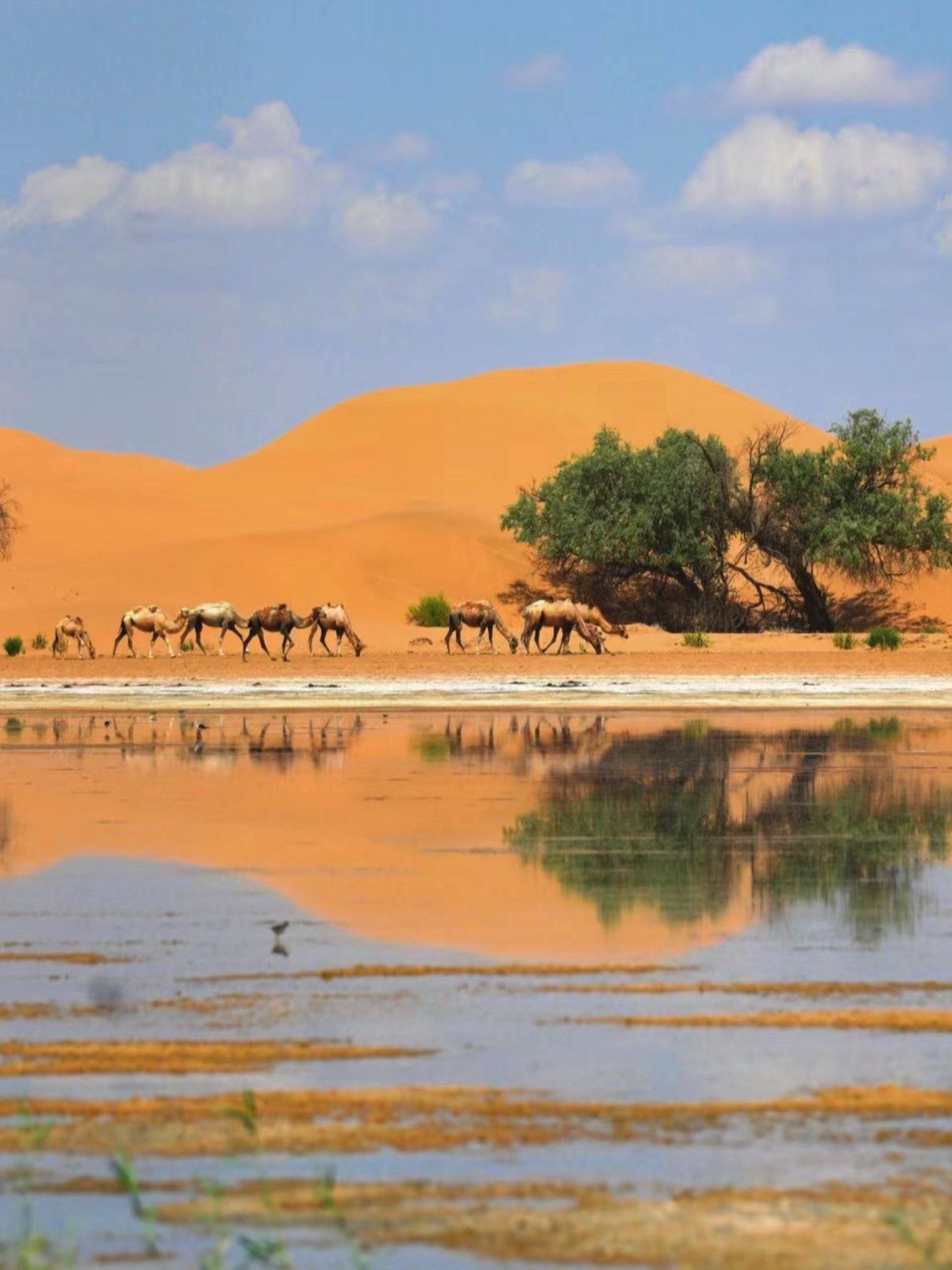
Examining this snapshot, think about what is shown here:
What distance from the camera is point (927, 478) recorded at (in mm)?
76438

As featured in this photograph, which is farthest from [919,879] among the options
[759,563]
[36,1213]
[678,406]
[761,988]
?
[678,406]

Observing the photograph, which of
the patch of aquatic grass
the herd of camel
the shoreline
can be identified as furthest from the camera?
the herd of camel

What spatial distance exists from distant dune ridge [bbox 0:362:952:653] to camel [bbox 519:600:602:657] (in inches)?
235

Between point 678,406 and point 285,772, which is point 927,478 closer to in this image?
point 678,406

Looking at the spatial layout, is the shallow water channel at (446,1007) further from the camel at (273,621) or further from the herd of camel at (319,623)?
the herd of camel at (319,623)

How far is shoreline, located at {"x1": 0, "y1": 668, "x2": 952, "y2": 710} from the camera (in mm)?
32656

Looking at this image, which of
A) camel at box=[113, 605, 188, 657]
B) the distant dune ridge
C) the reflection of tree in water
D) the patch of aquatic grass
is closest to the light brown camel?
the distant dune ridge

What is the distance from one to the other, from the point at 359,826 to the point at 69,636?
3152cm

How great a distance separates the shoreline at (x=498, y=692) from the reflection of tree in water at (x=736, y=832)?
9694 mm

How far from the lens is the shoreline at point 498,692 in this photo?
32656mm

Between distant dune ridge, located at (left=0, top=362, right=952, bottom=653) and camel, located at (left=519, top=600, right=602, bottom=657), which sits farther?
distant dune ridge, located at (left=0, top=362, right=952, bottom=653)

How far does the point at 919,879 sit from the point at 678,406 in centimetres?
9073

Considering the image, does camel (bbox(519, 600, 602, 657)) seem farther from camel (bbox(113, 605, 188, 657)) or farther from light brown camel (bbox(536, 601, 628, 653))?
camel (bbox(113, 605, 188, 657))

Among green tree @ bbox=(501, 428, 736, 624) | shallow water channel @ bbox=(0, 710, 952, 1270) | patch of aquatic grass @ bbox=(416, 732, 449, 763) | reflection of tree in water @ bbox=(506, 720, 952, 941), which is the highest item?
green tree @ bbox=(501, 428, 736, 624)
